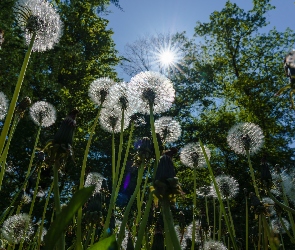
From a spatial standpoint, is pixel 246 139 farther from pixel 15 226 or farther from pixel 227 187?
pixel 15 226

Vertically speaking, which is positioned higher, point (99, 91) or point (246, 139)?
point (99, 91)

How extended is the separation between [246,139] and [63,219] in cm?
269

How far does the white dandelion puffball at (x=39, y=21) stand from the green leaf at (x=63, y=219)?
1.19 meters

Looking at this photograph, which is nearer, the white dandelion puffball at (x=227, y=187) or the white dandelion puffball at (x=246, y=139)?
the white dandelion puffball at (x=246, y=139)

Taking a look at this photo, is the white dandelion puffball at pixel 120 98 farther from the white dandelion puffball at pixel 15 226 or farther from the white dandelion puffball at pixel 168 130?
the white dandelion puffball at pixel 15 226

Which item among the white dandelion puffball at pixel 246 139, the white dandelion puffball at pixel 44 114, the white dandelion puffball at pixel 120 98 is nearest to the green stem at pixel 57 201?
the white dandelion puffball at pixel 120 98

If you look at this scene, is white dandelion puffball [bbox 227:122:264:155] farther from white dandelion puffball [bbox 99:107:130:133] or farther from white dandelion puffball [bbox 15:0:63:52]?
white dandelion puffball [bbox 15:0:63:52]

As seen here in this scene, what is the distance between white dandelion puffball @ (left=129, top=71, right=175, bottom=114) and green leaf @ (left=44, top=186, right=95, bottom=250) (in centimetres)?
161

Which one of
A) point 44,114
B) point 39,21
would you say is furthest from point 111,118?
point 39,21

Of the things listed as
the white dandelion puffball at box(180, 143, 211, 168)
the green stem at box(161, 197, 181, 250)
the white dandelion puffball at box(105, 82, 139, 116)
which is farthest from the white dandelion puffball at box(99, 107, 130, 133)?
the green stem at box(161, 197, 181, 250)

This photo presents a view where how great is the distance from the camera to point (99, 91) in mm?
3553

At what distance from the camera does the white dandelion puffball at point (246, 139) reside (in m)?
3.50

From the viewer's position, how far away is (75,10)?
21.5m

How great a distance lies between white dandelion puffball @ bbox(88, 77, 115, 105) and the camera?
3.49m
